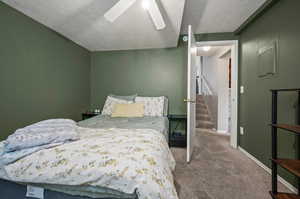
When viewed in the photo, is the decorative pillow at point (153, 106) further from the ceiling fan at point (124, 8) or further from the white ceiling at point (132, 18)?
the ceiling fan at point (124, 8)

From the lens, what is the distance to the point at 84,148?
3.05 feet

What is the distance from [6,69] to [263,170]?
140 inches

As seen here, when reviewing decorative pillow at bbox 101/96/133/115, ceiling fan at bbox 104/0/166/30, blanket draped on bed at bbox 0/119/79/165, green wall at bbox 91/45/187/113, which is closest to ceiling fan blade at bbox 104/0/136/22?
ceiling fan at bbox 104/0/166/30

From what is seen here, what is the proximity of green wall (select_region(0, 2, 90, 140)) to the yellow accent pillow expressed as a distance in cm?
99

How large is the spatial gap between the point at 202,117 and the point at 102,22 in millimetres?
4038

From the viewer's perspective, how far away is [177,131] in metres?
3.00

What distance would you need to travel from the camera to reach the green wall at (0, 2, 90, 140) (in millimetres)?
1657

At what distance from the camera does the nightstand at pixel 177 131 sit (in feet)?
8.69

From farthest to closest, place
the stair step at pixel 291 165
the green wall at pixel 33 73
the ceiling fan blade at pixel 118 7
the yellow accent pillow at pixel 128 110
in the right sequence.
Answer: the yellow accent pillow at pixel 128 110 < the green wall at pixel 33 73 < the ceiling fan blade at pixel 118 7 < the stair step at pixel 291 165

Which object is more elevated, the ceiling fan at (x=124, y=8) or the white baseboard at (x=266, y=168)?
the ceiling fan at (x=124, y=8)

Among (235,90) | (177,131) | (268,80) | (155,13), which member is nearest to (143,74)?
(177,131)

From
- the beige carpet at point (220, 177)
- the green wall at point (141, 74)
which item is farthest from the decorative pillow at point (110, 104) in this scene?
the beige carpet at point (220, 177)

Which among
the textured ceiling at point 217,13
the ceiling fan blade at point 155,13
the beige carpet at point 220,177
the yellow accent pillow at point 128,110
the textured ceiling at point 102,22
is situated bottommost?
the beige carpet at point 220,177

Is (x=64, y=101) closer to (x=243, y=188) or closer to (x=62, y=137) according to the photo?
(x=62, y=137)
